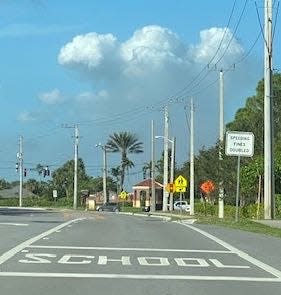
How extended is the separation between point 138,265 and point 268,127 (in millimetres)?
20499

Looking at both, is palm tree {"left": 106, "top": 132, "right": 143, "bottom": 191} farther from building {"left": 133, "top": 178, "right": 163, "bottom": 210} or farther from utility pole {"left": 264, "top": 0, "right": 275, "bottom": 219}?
utility pole {"left": 264, "top": 0, "right": 275, "bottom": 219}

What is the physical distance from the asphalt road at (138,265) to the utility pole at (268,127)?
1116cm

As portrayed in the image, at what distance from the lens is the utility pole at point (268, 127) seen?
3228cm

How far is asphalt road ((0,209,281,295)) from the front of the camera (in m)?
10.7

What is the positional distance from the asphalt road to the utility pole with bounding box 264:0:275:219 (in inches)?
439

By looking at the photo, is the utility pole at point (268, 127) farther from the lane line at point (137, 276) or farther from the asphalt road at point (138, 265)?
the lane line at point (137, 276)

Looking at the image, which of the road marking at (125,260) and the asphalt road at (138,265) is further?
the road marking at (125,260)

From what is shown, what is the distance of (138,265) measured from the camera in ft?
44.3

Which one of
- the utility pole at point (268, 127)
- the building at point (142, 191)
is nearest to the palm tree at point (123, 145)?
the building at point (142, 191)

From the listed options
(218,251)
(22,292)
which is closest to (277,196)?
(218,251)

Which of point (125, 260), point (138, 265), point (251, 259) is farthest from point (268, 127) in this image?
point (138, 265)

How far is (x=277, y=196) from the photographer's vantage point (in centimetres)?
4325

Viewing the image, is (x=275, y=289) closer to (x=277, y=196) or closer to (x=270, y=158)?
(x=270, y=158)

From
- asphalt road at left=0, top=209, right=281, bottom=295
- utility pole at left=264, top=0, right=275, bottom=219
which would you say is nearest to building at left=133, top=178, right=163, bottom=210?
utility pole at left=264, top=0, right=275, bottom=219
